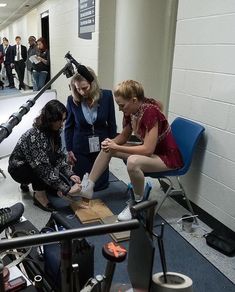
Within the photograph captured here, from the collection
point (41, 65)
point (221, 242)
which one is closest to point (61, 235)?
point (221, 242)

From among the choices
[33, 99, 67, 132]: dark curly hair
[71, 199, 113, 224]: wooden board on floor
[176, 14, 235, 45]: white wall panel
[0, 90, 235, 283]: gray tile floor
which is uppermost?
[176, 14, 235, 45]: white wall panel

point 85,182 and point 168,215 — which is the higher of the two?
point 85,182

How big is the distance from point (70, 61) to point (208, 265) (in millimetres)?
1497

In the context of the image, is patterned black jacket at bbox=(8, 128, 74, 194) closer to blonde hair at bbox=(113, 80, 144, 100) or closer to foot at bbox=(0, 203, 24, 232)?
blonde hair at bbox=(113, 80, 144, 100)

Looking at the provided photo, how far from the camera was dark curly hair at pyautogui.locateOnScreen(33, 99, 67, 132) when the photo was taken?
2.29 meters

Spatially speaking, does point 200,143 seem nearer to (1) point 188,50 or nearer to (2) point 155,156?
(2) point 155,156

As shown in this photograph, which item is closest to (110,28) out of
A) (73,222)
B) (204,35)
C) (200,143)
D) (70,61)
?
(204,35)

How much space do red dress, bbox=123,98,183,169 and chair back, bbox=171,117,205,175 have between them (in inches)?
2.1

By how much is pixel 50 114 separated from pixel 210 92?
119cm

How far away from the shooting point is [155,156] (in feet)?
7.65

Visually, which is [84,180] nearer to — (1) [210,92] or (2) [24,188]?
(2) [24,188]

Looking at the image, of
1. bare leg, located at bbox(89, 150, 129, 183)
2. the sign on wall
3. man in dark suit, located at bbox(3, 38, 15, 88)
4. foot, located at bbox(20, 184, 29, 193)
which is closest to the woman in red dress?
bare leg, located at bbox(89, 150, 129, 183)

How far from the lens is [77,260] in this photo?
117 centimetres

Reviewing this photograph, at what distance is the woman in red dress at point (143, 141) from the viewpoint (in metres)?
2.24
